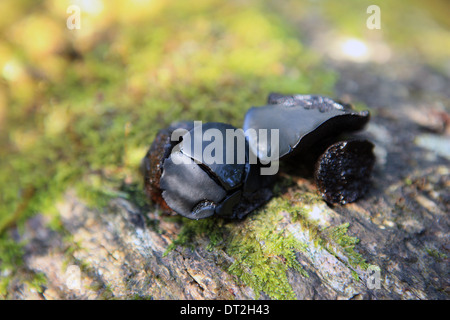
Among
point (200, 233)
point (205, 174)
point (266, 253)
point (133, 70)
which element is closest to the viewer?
point (205, 174)

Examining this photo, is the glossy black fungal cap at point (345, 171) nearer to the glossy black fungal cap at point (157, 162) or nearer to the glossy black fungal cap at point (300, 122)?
the glossy black fungal cap at point (300, 122)

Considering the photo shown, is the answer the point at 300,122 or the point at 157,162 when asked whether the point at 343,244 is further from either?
the point at 157,162

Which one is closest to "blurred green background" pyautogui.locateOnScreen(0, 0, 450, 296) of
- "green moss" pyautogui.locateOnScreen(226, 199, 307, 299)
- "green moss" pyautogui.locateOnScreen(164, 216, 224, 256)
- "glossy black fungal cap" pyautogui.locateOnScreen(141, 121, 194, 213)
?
"glossy black fungal cap" pyautogui.locateOnScreen(141, 121, 194, 213)

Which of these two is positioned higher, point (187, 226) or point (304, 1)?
point (304, 1)

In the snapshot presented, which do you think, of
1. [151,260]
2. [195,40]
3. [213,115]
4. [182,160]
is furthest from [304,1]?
[151,260]

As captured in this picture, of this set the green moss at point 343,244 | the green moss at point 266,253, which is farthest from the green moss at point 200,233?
the green moss at point 343,244

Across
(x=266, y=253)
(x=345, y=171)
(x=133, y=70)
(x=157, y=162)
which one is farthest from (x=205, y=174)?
(x=133, y=70)

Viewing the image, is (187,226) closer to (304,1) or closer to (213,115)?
(213,115)
